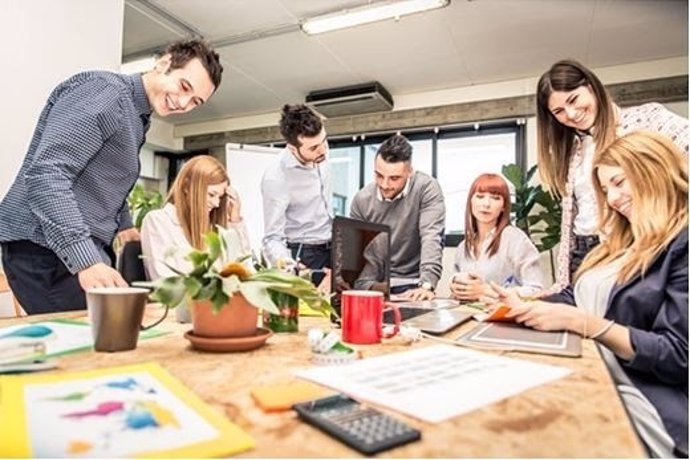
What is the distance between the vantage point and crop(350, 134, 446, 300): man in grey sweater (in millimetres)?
2287

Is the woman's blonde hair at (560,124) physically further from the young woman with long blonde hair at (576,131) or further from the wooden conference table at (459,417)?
the wooden conference table at (459,417)

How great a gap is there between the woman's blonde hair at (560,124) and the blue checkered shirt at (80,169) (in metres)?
1.49

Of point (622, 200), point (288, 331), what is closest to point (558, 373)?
point (288, 331)

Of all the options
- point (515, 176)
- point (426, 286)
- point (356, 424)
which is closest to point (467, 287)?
point (426, 286)

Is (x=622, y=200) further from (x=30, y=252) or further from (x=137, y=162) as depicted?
(x=30, y=252)

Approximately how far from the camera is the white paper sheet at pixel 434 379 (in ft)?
1.85

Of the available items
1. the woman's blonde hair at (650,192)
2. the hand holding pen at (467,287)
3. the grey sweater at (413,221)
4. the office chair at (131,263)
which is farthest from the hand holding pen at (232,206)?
the woman's blonde hair at (650,192)

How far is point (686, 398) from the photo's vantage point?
3.08 ft

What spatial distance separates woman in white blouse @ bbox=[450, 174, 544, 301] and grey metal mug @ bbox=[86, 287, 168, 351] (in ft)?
5.46

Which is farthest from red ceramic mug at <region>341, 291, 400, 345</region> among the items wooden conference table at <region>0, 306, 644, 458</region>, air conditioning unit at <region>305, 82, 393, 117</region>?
air conditioning unit at <region>305, 82, 393, 117</region>

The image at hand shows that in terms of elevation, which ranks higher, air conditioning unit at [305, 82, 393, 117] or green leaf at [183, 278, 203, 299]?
air conditioning unit at [305, 82, 393, 117]

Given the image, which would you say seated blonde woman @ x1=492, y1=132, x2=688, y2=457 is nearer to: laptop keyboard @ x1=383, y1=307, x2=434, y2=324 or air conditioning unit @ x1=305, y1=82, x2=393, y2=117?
laptop keyboard @ x1=383, y1=307, x2=434, y2=324

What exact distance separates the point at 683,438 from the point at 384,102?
4.10 m

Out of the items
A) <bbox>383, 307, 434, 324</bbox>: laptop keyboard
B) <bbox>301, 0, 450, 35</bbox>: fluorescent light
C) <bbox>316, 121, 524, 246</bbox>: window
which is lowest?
<bbox>383, 307, 434, 324</bbox>: laptop keyboard
